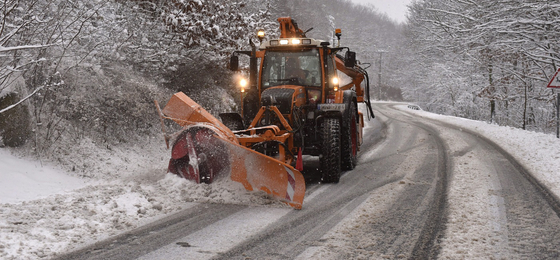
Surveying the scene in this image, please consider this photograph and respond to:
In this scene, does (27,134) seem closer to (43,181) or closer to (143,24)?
(43,181)

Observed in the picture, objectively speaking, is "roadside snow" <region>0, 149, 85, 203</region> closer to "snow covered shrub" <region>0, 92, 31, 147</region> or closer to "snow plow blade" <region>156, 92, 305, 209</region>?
"snow covered shrub" <region>0, 92, 31, 147</region>

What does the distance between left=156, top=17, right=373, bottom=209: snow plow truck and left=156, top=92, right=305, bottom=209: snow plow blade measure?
0.04 ft

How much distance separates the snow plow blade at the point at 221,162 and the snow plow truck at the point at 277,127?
0.04 ft

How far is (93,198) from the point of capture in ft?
14.6

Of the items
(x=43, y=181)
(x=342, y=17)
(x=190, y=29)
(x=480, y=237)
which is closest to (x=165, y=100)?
(x=190, y=29)

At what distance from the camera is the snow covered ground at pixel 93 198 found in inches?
139

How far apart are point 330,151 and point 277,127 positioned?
33.1 inches

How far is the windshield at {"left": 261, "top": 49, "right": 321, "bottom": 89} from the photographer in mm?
6871

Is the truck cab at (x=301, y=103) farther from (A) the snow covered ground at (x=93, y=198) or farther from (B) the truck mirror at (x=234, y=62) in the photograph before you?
(A) the snow covered ground at (x=93, y=198)

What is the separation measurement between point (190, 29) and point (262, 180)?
18.4ft

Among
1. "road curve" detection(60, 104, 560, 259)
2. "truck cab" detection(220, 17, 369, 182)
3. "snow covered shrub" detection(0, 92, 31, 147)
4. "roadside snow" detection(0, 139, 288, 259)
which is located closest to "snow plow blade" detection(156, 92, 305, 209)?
"roadside snow" detection(0, 139, 288, 259)

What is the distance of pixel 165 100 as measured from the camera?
9.26m

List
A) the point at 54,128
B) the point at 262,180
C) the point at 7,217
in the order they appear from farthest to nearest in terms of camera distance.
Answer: the point at 54,128, the point at 262,180, the point at 7,217

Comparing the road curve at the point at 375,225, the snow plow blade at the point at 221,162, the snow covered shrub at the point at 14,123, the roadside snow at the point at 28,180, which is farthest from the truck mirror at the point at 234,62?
the snow covered shrub at the point at 14,123
